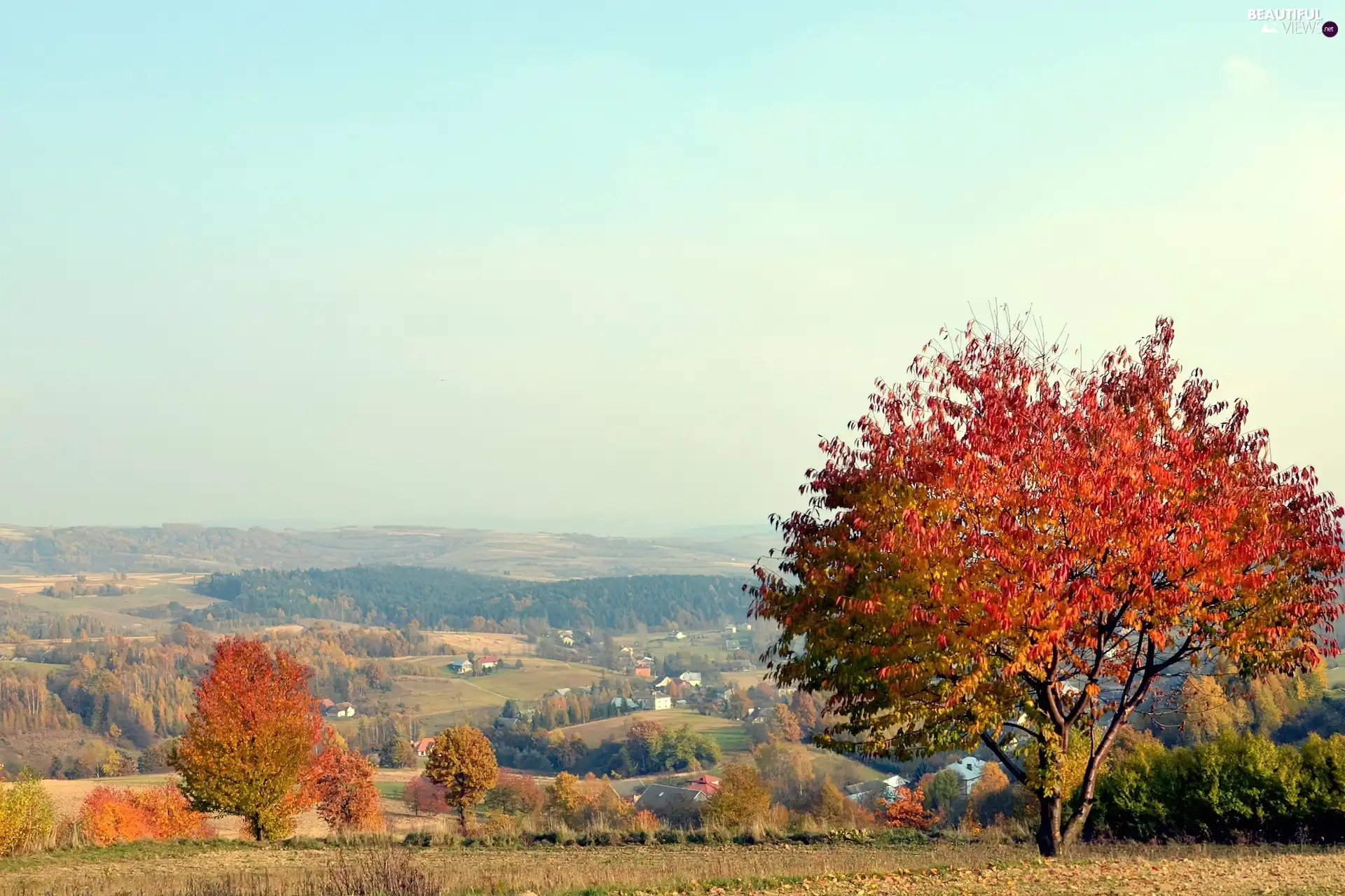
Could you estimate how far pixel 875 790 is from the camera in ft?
370

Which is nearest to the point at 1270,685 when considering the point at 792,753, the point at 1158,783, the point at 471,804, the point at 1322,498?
the point at 792,753

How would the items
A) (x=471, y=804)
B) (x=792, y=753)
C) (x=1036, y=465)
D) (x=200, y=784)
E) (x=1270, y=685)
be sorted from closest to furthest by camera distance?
(x=1036, y=465) → (x=200, y=784) → (x=471, y=804) → (x=1270, y=685) → (x=792, y=753)

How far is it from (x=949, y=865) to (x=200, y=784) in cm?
2834

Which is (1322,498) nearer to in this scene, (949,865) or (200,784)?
(949,865)

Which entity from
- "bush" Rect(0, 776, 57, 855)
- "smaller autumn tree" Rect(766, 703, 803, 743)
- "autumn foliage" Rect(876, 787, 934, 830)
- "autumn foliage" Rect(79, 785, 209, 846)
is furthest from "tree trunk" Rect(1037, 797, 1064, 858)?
"smaller autumn tree" Rect(766, 703, 803, 743)

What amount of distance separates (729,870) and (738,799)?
158 ft

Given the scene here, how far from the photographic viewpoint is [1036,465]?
1764 cm

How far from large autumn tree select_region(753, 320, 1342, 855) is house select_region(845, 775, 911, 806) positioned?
8472 cm

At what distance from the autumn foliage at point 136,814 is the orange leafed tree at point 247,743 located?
31.5 meters

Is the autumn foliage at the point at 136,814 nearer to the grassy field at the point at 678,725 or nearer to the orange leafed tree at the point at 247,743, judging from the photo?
the orange leafed tree at the point at 247,743

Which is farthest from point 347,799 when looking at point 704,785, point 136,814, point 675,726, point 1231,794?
point 675,726

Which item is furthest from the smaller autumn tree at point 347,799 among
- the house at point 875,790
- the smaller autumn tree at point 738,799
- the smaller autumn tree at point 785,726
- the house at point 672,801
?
the smaller autumn tree at point 785,726

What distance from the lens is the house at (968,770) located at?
105 m

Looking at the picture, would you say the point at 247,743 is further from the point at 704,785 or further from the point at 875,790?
the point at 875,790
